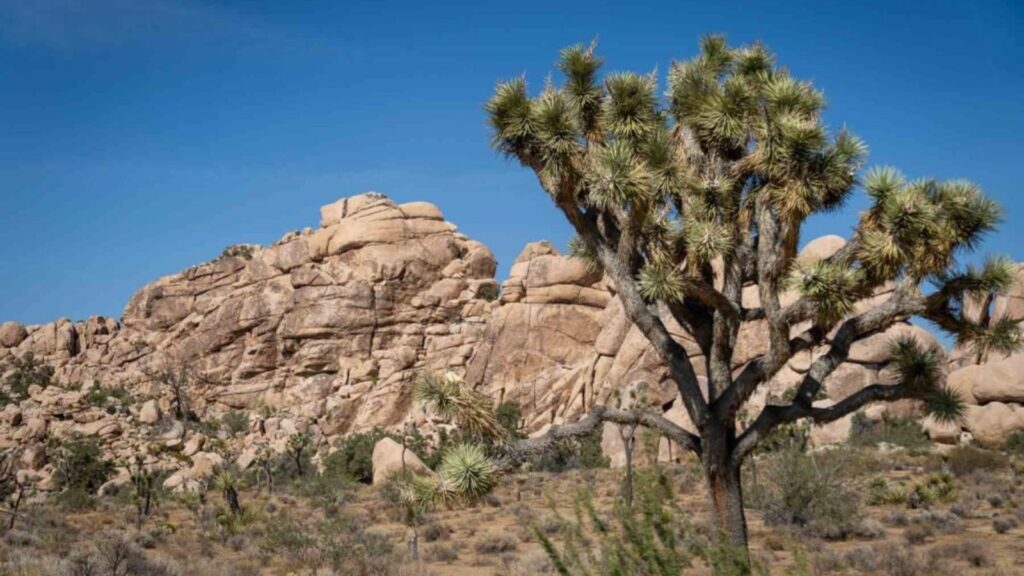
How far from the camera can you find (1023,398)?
26.8 meters

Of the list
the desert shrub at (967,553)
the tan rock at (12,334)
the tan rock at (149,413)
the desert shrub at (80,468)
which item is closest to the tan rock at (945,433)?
the desert shrub at (967,553)

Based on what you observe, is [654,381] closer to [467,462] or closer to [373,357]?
[373,357]

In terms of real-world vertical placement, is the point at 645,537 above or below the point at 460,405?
below

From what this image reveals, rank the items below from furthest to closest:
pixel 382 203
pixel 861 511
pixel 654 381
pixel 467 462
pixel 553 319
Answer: pixel 382 203 < pixel 553 319 < pixel 654 381 < pixel 861 511 < pixel 467 462

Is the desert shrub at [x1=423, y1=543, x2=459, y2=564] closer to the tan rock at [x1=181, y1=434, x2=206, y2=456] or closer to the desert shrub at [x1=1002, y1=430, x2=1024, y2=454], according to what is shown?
the desert shrub at [x1=1002, y1=430, x2=1024, y2=454]

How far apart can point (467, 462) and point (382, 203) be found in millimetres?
46954

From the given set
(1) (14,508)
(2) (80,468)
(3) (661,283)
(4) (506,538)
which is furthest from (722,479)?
(2) (80,468)

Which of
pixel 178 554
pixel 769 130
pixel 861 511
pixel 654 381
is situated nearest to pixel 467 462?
pixel 769 130

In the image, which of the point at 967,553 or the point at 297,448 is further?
the point at 297,448

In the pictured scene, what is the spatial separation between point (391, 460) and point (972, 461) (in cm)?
1747

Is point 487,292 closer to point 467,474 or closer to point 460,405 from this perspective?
point 460,405

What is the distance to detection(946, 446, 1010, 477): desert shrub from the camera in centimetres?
2253

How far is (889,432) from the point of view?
1130 inches

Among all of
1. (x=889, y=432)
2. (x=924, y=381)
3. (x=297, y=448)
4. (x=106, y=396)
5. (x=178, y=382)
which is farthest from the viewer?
(x=178, y=382)
